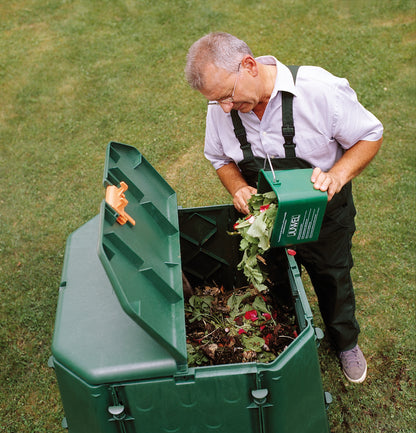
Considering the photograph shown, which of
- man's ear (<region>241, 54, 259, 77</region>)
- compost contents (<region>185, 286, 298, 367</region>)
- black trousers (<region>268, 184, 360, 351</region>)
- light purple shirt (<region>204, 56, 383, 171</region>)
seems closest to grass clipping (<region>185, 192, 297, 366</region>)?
compost contents (<region>185, 286, 298, 367</region>)

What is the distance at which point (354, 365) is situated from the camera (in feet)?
11.4

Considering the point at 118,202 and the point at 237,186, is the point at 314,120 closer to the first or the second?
the point at 237,186

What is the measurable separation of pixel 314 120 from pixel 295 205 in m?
0.50

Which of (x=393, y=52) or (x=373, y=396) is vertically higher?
(x=393, y=52)

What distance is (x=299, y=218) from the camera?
2.44 metres

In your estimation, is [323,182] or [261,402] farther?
[323,182]

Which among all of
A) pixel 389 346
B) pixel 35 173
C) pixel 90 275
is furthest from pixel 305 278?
pixel 35 173

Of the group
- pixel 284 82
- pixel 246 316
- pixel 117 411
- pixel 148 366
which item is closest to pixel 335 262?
pixel 246 316

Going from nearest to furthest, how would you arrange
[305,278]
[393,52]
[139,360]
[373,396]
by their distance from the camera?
1. [139,360]
2. [373,396]
3. [305,278]
4. [393,52]

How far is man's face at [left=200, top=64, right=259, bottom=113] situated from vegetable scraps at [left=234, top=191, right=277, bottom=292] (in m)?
0.52

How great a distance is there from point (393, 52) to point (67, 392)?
6.11m

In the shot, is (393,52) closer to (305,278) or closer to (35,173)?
(305,278)

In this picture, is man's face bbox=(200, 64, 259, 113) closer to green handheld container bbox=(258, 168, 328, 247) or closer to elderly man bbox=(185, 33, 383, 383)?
elderly man bbox=(185, 33, 383, 383)

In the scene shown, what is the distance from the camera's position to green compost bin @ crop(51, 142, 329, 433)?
2039 millimetres
